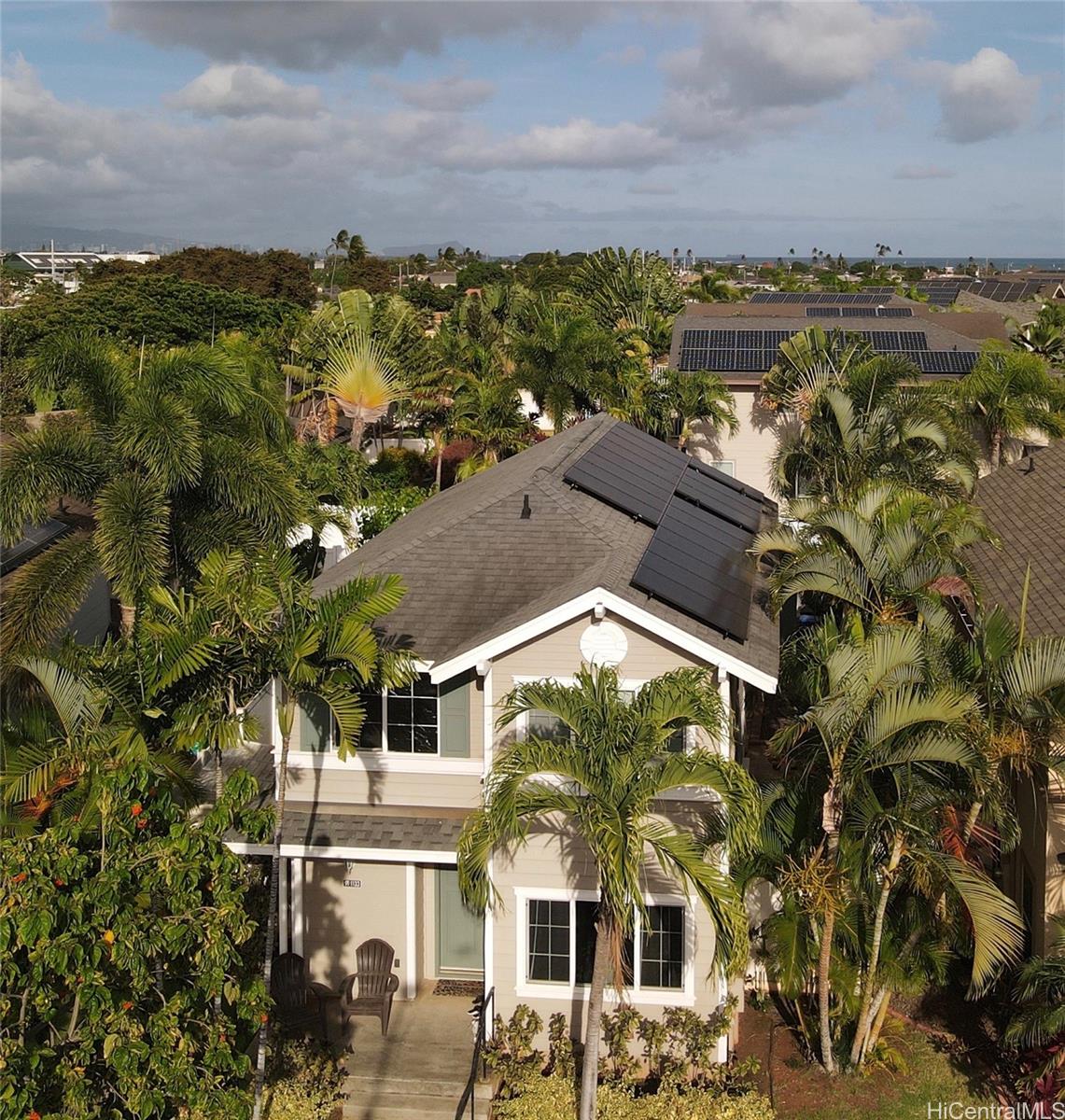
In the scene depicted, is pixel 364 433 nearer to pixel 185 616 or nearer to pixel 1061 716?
pixel 185 616

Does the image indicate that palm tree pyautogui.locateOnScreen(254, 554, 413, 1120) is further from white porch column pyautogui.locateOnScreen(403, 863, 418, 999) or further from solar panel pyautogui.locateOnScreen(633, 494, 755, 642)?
solar panel pyautogui.locateOnScreen(633, 494, 755, 642)

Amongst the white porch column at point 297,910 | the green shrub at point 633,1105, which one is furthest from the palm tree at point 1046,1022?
the white porch column at point 297,910

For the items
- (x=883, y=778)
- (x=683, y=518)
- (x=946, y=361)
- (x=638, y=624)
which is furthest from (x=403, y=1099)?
(x=946, y=361)

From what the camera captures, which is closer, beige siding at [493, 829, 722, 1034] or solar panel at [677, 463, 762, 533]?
beige siding at [493, 829, 722, 1034]

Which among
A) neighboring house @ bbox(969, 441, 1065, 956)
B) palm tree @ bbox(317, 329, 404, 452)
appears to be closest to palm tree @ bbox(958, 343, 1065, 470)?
neighboring house @ bbox(969, 441, 1065, 956)

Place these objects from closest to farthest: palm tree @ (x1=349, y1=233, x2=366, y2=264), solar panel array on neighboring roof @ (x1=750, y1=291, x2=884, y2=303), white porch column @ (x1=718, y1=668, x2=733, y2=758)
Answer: white porch column @ (x1=718, y1=668, x2=733, y2=758) → solar panel array on neighboring roof @ (x1=750, y1=291, x2=884, y2=303) → palm tree @ (x1=349, y1=233, x2=366, y2=264)
